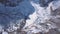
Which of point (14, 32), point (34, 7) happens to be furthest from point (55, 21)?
point (14, 32)

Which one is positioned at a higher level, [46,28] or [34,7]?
[34,7]

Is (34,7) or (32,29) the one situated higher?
(34,7)

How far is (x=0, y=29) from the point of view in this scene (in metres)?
1.07

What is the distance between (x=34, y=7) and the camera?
1.10 metres

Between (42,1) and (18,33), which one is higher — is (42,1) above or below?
above

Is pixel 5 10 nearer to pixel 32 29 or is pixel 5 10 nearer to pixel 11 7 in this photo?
pixel 11 7

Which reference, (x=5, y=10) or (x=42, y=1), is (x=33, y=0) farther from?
(x=5, y=10)

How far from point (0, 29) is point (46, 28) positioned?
322 mm

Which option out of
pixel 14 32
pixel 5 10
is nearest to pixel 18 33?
pixel 14 32

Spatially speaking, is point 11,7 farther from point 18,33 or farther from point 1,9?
point 18,33

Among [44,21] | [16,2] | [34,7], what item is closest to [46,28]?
[44,21]

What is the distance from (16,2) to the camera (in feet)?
3.56

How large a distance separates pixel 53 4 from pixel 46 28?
18 centimetres

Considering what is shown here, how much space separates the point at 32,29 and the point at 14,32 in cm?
13
